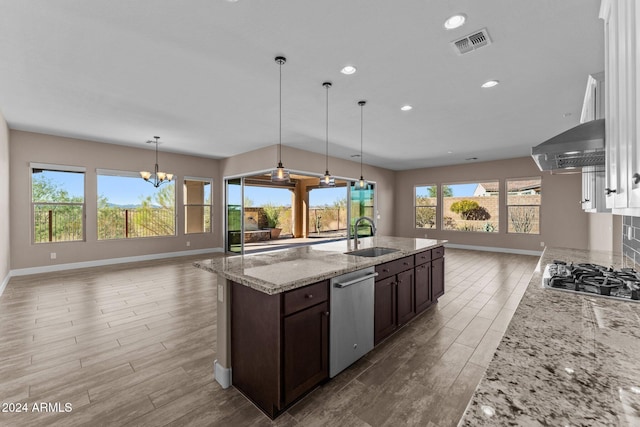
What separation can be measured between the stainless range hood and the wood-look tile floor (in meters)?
1.77

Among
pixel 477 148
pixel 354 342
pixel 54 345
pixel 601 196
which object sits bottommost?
pixel 54 345

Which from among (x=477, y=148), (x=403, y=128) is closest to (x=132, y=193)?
(x=403, y=128)

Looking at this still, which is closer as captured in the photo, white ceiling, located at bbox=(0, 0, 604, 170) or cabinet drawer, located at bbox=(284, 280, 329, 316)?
cabinet drawer, located at bbox=(284, 280, 329, 316)

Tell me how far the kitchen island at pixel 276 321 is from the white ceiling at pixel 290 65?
2024 millimetres

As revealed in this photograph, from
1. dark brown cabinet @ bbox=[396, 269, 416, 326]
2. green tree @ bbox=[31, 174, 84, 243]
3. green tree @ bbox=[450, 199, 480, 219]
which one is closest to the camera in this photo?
dark brown cabinet @ bbox=[396, 269, 416, 326]

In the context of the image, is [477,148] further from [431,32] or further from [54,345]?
[54,345]

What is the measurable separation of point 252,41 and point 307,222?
10.8 metres

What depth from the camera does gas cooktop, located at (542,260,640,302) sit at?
4.84 ft

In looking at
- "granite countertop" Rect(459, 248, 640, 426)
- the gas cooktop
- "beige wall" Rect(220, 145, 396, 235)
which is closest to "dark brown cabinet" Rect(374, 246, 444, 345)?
the gas cooktop

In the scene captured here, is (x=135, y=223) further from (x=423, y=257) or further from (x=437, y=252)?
(x=437, y=252)

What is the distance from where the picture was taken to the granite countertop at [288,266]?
173 centimetres

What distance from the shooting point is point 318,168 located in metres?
7.32

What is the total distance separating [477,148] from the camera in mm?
6781

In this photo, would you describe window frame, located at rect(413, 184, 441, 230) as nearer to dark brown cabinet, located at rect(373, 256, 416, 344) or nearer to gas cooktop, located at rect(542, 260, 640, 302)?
dark brown cabinet, located at rect(373, 256, 416, 344)
